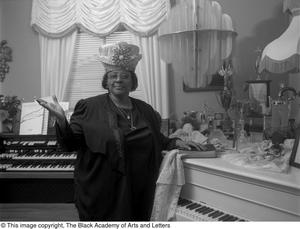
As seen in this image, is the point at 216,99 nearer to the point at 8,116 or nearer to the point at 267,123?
the point at 267,123

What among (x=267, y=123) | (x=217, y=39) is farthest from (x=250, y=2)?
(x=267, y=123)

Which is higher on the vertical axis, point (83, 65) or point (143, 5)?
point (143, 5)

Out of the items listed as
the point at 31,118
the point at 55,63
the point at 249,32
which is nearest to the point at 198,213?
the point at 249,32

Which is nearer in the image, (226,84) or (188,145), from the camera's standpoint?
(188,145)

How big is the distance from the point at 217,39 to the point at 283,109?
444 millimetres

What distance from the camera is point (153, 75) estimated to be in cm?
200

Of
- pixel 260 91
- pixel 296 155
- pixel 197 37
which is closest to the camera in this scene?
pixel 296 155

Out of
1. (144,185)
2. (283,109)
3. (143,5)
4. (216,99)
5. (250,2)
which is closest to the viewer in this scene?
(144,185)

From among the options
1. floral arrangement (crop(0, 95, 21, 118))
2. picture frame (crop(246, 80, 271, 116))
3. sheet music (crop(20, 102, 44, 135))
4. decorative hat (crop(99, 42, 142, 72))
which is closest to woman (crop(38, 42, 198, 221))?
decorative hat (crop(99, 42, 142, 72))

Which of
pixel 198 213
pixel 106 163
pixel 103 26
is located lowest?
pixel 198 213

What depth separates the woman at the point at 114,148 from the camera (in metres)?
1.11

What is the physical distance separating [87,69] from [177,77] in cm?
64

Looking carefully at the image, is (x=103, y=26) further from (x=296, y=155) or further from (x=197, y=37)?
(x=296, y=155)

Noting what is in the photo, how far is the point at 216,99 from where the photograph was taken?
1.83 meters
